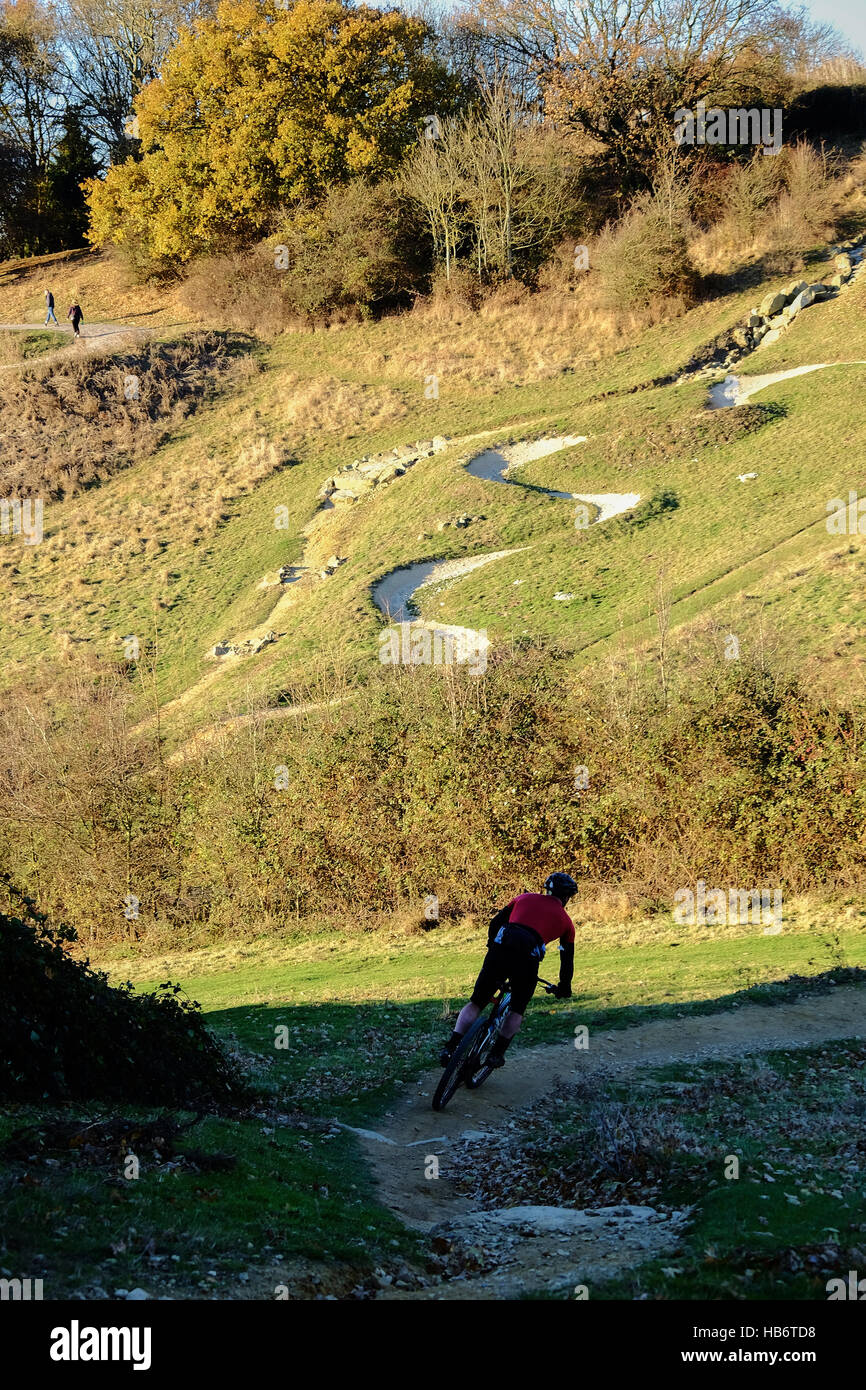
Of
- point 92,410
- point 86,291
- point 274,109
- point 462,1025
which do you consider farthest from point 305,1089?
point 86,291

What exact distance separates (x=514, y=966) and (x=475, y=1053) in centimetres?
140

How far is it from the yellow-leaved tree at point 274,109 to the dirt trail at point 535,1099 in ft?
207

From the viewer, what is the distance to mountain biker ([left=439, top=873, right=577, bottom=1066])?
10984 mm

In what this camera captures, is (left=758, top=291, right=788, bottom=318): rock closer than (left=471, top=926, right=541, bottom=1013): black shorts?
No

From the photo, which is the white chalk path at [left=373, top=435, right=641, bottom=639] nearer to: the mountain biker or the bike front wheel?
the bike front wheel

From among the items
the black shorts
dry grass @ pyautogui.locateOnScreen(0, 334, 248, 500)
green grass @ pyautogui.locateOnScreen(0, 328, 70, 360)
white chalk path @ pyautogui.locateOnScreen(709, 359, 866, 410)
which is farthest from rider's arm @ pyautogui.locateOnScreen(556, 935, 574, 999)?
green grass @ pyautogui.locateOnScreen(0, 328, 70, 360)

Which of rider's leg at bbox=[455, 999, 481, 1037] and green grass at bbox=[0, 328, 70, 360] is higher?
green grass at bbox=[0, 328, 70, 360]

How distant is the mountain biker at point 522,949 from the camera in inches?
→ 432

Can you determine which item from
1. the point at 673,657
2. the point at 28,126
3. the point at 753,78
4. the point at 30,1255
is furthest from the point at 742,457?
the point at 28,126

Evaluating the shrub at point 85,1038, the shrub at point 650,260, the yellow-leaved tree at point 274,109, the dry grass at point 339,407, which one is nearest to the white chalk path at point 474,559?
the dry grass at point 339,407

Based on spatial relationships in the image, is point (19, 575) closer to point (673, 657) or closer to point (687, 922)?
point (673, 657)

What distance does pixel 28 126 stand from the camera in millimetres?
85500

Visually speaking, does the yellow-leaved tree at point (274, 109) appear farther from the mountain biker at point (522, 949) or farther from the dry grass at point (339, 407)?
the mountain biker at point (522, 949)
